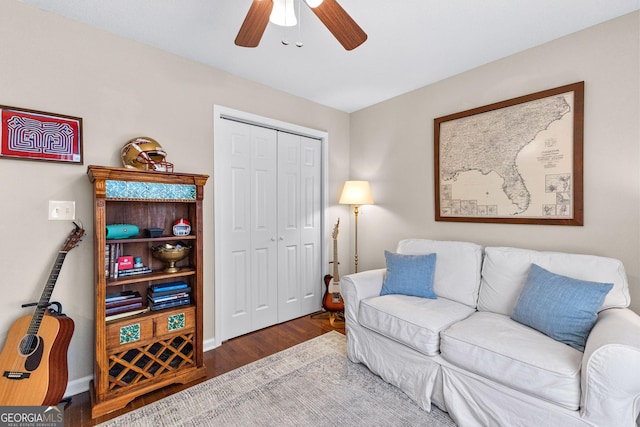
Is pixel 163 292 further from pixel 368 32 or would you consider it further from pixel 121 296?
pixel 368 32

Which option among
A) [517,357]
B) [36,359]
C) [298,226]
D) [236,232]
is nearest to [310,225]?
[298,226]

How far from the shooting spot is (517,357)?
1418mm

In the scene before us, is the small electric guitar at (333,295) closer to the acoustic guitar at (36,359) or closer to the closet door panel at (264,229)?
the closet door panel at (264,229)

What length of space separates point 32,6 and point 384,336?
3.14 m

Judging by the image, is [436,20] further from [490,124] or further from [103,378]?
[103,378]

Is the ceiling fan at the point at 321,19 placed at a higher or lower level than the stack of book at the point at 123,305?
higher

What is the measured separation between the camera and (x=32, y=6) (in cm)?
177

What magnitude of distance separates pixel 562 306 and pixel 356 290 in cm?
126

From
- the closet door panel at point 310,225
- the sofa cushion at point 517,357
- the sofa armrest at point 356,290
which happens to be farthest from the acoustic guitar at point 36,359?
the sofa cushion at point 517,357

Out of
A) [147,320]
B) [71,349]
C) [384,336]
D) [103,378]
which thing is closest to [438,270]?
[384,336]

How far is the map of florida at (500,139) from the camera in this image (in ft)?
7.10

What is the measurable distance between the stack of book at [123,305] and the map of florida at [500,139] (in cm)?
275

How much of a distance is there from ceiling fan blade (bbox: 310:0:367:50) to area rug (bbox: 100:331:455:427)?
2150 mm

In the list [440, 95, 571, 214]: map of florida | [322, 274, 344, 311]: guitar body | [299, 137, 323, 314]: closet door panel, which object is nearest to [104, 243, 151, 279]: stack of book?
[299, 137, 323, 314]: closet door panel
